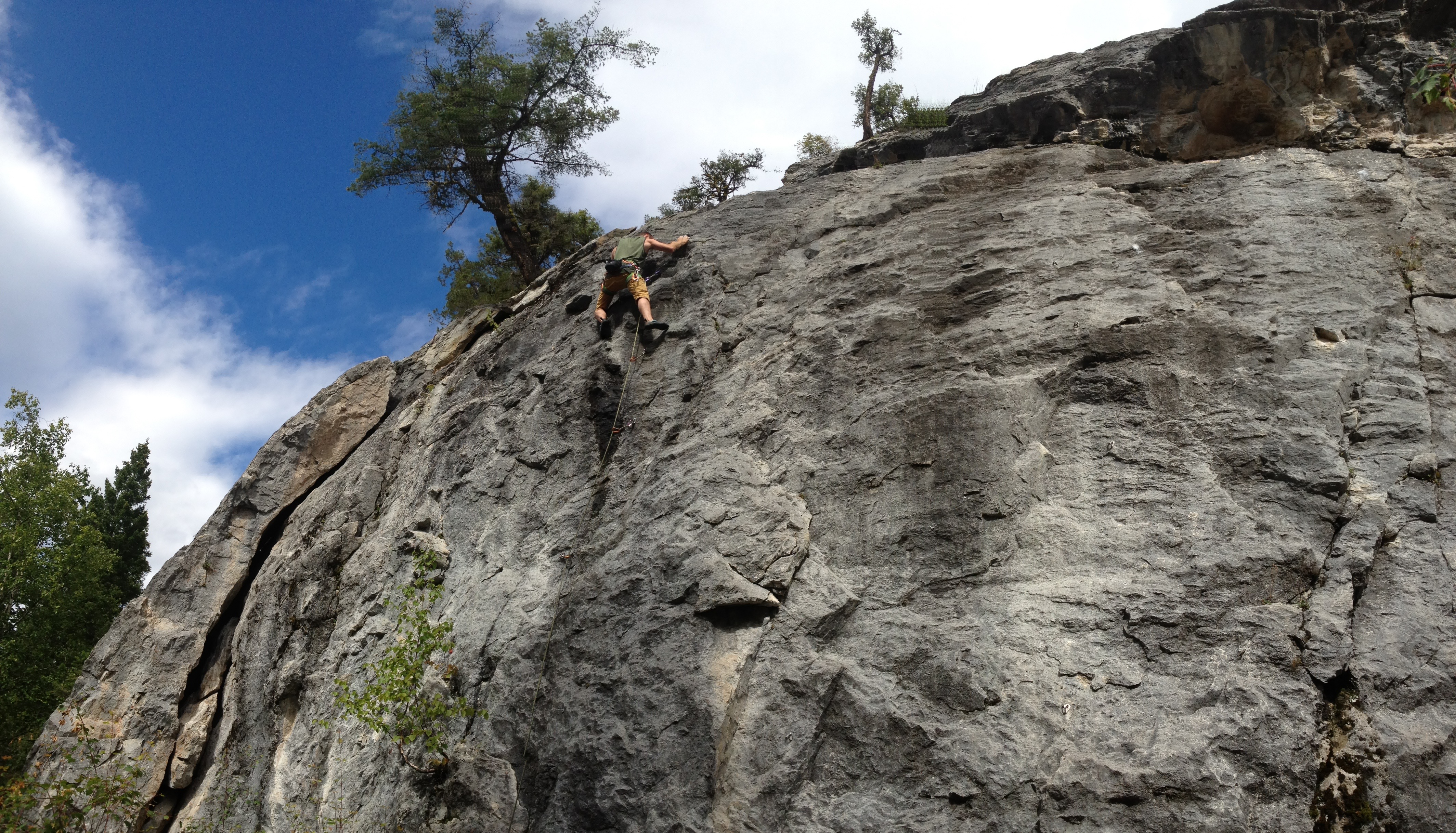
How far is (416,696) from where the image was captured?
8.95m

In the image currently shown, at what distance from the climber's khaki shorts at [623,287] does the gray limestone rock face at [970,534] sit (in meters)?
0.21

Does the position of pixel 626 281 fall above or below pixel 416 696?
above

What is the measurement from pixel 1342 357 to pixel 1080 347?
6.12 feet

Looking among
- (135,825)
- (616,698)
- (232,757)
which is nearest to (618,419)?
(616,698)

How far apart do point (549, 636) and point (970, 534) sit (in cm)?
375

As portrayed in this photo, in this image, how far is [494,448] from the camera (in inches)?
438

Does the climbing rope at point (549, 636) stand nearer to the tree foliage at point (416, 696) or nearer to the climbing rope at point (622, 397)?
the climbing rope at point (622, 397)

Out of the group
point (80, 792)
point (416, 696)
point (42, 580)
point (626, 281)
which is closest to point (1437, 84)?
point (626, 281)

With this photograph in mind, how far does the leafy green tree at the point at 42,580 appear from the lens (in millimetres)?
21281

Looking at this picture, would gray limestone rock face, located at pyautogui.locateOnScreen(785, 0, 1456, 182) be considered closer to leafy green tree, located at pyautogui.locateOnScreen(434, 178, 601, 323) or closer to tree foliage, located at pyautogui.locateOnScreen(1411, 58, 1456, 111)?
tree foliage, located at pyautogui.locateOnScreen(1411, 58, 1456, 111)

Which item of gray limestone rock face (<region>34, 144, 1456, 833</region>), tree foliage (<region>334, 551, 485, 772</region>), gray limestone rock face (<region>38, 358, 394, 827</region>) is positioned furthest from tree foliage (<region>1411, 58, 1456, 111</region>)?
gray limestone rock face (<region>38, 358, 394, 827</region>)

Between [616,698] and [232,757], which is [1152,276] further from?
[232,757]

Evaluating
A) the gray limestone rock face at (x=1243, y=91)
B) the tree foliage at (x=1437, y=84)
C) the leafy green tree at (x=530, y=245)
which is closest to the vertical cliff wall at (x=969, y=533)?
the tree foliage at (x=1437, y=84)

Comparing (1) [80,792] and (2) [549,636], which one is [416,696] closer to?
(2) [549,636]
